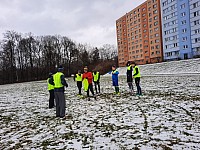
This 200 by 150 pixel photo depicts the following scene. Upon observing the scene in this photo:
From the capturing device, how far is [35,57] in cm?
6606

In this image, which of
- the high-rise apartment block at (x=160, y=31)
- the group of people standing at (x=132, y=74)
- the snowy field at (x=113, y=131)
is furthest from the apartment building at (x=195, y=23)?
the snowy field at (x=113, y=131)

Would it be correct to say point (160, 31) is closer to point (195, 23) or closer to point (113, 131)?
point (195, 23)

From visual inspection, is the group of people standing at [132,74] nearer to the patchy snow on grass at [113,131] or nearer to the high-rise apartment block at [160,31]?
the patchy snow on grass at [113,131]

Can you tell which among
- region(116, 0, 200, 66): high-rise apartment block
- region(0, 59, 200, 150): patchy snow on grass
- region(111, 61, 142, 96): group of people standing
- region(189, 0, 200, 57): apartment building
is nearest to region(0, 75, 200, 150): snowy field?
region(0, 59, 200, 150): patchy snow on grass

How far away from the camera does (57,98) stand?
698cm

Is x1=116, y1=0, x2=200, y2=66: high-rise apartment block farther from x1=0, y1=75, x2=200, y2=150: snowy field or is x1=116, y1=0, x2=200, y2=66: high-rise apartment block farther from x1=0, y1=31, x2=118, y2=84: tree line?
x1=0, y1=75, x2=200, y2=150: snowy field

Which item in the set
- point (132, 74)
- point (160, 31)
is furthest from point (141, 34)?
point (132, 74)

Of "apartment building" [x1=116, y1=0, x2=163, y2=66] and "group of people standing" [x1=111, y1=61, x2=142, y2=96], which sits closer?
"group of people standing" [x1=111, y1=61, x2=142, y2=96]

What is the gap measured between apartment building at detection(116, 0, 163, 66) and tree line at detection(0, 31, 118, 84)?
14.7 metres

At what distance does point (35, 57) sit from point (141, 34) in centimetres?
4133

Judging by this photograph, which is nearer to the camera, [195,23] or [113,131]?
[113,131]

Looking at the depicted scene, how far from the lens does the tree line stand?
198ft

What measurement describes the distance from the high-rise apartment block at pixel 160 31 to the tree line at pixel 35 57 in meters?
16.2

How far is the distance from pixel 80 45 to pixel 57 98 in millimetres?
75480
